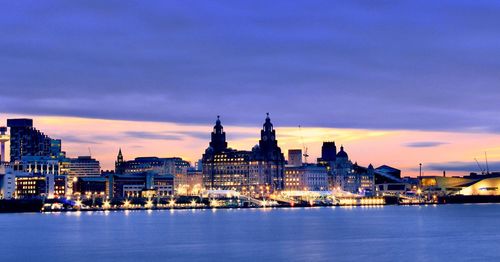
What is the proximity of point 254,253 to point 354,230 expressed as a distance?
46305 millimetres

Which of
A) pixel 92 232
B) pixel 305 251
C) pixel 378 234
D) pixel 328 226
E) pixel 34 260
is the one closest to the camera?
pixel 34 260

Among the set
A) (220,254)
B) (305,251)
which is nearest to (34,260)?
(220,254)

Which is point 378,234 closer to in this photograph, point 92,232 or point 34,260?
point 92,232

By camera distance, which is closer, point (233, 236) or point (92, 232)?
point (233, 236)

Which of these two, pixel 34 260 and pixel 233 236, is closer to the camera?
pixel 34 260

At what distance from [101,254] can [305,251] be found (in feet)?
74.2

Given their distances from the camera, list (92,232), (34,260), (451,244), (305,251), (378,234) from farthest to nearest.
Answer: (92,232) < (378,234) < (451,244) < (305,251) < (34,260)

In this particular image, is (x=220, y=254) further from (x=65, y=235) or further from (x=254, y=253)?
(x=65, y=235)

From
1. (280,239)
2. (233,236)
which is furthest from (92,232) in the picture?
(280,239)

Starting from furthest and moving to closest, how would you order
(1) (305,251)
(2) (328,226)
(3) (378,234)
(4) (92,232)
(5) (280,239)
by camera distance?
(2) (328,226)
(4) (92,232)
(3) (378,234)
(5) (280,239)
(1) (305,251)

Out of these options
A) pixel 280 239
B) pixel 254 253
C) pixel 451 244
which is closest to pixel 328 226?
pixel 280 239

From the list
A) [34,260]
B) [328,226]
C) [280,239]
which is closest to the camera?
[34,260]

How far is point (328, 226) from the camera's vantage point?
159 meters

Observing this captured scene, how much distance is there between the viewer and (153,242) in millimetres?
119875
